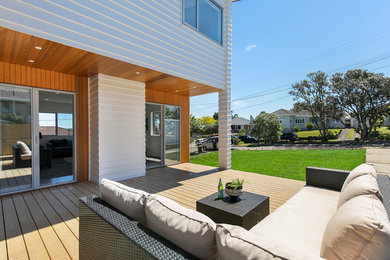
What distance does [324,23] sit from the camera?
516 inches

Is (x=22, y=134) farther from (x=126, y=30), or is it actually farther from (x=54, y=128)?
(x=126, y=30)

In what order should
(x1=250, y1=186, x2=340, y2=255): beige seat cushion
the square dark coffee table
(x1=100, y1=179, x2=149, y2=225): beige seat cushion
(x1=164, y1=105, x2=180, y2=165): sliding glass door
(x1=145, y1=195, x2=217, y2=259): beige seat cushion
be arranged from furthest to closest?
1. (x1=164, y1=105, x2=180, y2=165): sliding glass door
2. the square dark coffee table
3. (x1=250, y1=186, x2=340, y2=255): beige seat cushion
4. (x1=100, y1=179, x2=149, y2=225): beige seat cushion
5. (x1=145, y1=195, x2=217, y2=259): beige seat cushion

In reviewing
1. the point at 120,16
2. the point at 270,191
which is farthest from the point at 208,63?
the point at 270,191

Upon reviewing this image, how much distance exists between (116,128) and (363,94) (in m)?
22.1

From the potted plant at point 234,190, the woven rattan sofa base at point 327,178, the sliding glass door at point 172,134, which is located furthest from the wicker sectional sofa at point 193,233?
the sliding glass door at point 172,134

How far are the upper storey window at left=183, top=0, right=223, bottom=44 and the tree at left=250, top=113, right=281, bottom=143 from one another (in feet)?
48.0

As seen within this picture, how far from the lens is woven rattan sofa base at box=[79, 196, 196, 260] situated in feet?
3.08

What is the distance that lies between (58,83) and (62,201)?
2.66m

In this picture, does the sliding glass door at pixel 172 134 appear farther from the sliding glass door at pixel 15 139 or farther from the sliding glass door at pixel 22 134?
the sliding glass door at pixel 15 139

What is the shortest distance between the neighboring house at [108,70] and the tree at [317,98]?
18320mm

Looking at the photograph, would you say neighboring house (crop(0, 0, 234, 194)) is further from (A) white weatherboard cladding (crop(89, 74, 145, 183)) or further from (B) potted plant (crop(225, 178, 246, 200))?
(B) potted plant (crop(225, 178, 246, 200))

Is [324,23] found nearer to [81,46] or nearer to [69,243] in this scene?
[81,46]


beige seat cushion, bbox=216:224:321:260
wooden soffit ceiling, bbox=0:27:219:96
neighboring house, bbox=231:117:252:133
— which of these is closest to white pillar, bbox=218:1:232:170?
wooden soffit ceiling, bbox=0:27:219:96

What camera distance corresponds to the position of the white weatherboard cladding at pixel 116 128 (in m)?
4.46
